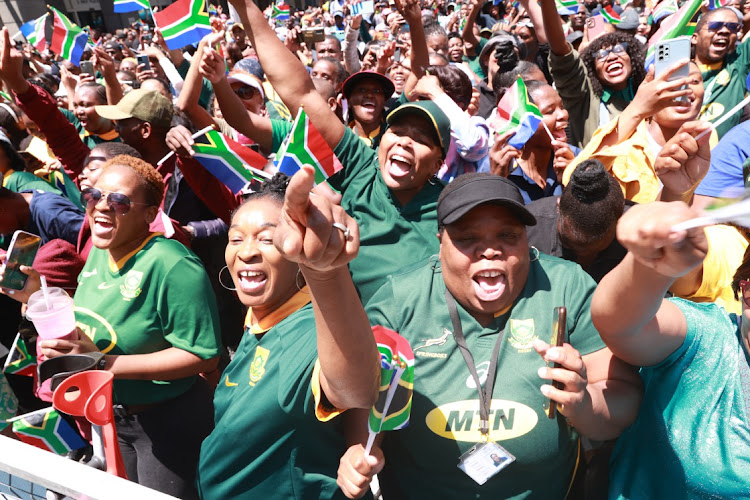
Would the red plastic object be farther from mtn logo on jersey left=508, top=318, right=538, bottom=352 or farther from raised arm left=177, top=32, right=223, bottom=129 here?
raised arm left=177, top=32, right=223, bottom=129

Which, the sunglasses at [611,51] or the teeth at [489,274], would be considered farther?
the sunglasses at [611,51]

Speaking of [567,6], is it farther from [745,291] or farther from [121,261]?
[745,291]

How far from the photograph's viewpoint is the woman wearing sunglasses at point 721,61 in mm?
4320

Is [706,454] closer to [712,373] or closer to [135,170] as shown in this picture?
[712,373]

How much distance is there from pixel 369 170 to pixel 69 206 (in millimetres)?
1790

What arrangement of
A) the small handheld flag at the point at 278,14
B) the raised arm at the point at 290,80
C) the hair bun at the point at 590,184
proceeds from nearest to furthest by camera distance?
the hair bun at the point at 590,184 < the raised arm at the point at 290,80 < the small handheld flag at the point at 278,14

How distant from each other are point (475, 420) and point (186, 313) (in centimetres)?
130

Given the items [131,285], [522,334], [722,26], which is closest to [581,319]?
[522,334]

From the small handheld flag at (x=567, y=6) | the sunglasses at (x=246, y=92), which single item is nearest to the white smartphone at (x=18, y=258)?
the sunglasses at (x=246, y=92)

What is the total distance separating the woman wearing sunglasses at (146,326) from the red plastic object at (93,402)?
431 mm

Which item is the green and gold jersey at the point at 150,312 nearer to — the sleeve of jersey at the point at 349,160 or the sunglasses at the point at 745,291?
the sleeve of jersey at the point at 349,160

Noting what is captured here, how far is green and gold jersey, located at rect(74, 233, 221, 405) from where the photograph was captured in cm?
246

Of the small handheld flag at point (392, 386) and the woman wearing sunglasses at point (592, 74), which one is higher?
the woman wearing sunglasses at point (592, 74)

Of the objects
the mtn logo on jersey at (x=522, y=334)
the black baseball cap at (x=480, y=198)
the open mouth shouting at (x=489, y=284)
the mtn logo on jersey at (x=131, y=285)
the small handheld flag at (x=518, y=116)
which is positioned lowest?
the mtn logo on jersey at (x=131, y=285)
